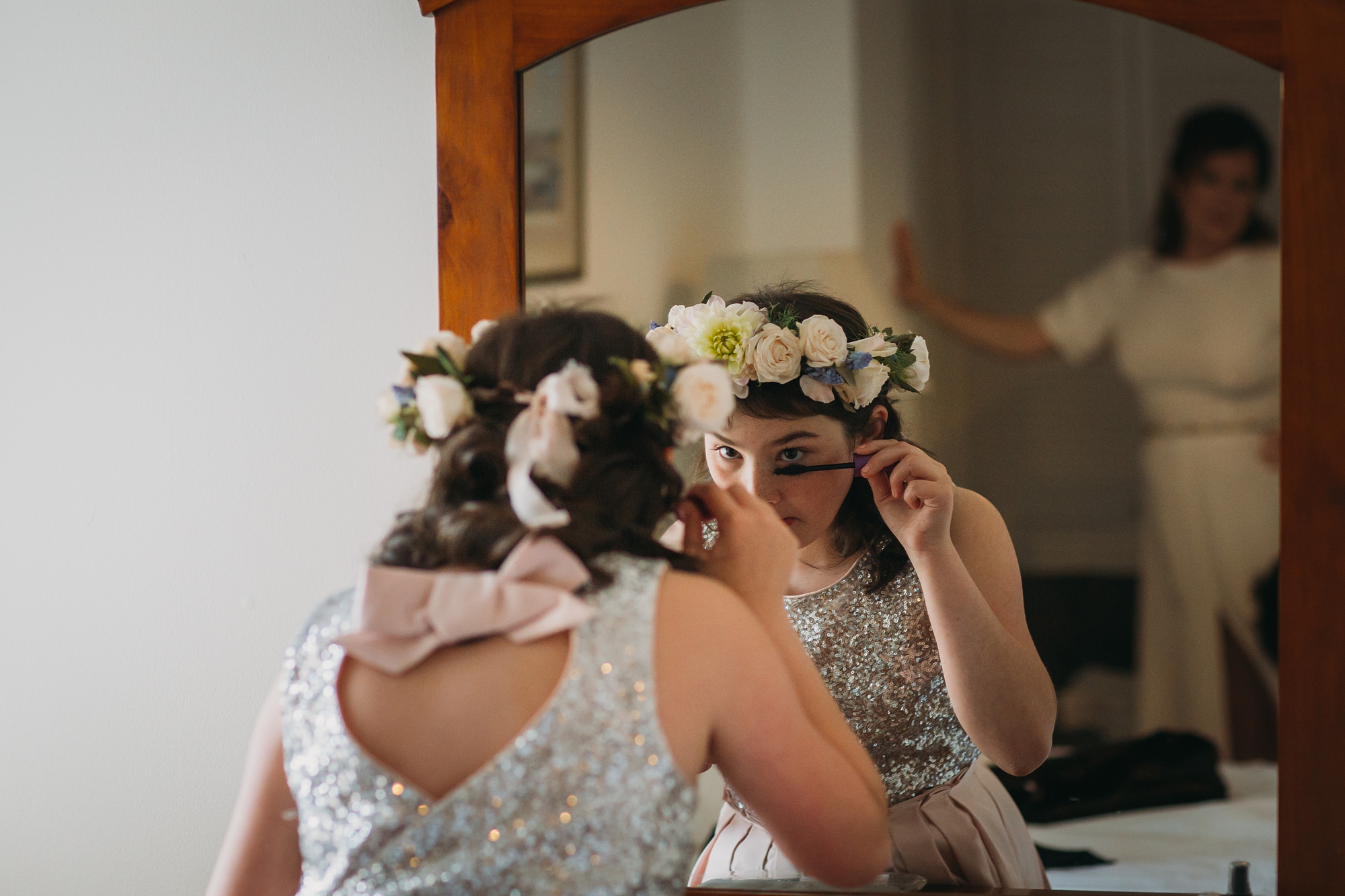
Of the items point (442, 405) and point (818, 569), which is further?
point (818, 569)

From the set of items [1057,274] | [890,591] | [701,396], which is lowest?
[890,591]

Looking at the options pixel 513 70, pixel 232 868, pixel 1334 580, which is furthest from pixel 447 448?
pixel 1334 580

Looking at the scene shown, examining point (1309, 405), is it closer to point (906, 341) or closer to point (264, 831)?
point (906, 341)

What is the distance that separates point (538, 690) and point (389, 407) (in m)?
0.28

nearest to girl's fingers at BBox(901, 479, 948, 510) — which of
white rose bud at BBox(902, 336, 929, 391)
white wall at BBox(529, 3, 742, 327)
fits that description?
white rose bud at BBox(902, 336, 929, 391)

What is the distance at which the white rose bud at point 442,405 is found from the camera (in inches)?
28.7

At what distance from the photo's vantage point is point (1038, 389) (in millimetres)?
1002

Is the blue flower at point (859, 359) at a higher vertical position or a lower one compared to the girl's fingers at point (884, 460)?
higher

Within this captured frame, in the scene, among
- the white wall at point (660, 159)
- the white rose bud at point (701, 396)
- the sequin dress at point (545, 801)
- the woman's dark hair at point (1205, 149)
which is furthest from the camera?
the white wall at point (660, 159)

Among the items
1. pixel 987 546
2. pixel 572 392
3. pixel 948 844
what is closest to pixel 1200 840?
pixel 948 844

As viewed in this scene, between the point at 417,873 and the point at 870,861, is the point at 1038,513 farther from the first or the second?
the point at 417,873

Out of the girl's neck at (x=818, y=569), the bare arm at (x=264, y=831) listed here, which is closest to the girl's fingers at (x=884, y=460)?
the girl's neck at (x=818, y=569)

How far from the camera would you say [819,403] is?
108cm

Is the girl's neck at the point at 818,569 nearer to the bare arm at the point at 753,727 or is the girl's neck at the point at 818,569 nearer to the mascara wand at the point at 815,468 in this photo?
the mascara wand at the point at 815,468
